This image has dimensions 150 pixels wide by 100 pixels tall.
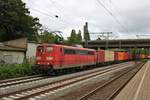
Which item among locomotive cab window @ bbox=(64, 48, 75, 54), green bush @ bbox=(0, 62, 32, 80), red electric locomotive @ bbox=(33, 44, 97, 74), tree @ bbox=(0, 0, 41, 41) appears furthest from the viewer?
tree @ bbox=(0, 0, 41, 41)

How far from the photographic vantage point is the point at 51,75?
1093 inches

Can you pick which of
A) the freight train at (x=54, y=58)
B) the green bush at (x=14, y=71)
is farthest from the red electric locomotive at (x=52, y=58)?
the green bush at (x=14, y=71)

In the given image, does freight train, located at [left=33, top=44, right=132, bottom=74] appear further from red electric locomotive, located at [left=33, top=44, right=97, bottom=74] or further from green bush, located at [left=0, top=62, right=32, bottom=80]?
green bush, located at [left=0, top=62, right=32, bottom=80]

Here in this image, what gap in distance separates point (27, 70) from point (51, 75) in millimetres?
2481

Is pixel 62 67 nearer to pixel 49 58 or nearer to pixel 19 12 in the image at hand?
pixel 49 58

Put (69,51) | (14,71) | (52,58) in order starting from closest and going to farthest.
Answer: (14,71)
(52,58)
(69,51)

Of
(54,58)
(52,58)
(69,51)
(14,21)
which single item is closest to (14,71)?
(52,58)

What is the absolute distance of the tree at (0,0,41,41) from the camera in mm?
57531

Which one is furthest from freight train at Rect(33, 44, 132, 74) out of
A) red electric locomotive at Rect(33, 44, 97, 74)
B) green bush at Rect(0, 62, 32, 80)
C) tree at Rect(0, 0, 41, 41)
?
tree at Rect(0, 0, 41, 41)

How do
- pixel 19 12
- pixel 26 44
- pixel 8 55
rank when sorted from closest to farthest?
pixel 8 55 < pixel 26 44 < pixel 19 12

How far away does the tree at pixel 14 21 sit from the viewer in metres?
57.5

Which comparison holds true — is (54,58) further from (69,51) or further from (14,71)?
(14,71)

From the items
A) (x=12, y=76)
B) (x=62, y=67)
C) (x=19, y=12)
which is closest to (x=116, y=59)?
(x=19, y=12)

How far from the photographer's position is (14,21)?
5856 centimetres
